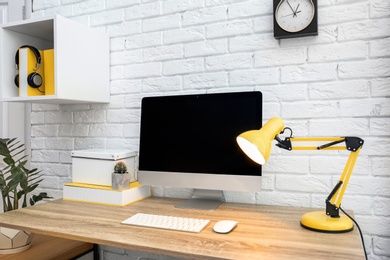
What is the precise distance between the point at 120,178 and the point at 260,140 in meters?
0.77

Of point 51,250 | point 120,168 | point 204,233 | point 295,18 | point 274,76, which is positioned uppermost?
point 295,18

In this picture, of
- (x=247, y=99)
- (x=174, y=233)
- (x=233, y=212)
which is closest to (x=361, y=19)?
(x=247, y=99)

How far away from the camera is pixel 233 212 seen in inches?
54.0

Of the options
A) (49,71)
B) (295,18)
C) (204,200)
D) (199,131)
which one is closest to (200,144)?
(199,131)

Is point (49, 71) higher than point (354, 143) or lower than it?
higher

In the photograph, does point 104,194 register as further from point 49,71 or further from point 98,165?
point 49,71

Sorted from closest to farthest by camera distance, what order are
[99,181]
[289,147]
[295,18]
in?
[289,147], [295,18], [99,181]

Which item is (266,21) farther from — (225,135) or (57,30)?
(57,30)

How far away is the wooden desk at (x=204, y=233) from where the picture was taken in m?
0.94

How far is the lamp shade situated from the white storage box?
2.40ft

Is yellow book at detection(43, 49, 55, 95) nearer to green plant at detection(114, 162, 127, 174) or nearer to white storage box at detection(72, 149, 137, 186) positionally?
white storage box at detection(72, 149, 137, 186)

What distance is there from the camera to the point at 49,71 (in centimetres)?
170

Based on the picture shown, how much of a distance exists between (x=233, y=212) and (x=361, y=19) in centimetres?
95

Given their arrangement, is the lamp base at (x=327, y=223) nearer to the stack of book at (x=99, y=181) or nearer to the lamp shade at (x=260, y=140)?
the lamp shade at (x=260, y=140)
